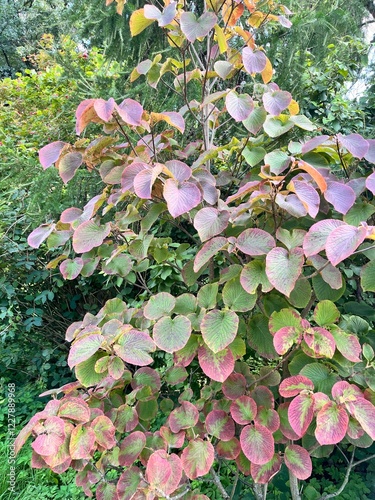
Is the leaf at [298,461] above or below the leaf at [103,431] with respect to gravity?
below

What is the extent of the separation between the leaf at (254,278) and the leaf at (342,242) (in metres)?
0.17

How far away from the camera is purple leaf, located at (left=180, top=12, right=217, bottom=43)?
0.83m

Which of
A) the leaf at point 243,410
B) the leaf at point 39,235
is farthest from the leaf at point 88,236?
the leaf at point 243,410

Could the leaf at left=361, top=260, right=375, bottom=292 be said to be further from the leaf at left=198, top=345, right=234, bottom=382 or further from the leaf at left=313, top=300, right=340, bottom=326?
the leaf at left=198, top=345, right=234, bottom=382

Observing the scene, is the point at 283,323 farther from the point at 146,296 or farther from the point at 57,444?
the point at 146,296

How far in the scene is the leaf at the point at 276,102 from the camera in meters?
0.87

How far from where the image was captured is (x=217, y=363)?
2.37ft

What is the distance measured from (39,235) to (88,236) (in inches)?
7.2

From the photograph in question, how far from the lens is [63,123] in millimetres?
2562

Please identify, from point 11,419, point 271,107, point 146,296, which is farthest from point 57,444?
point 11,419

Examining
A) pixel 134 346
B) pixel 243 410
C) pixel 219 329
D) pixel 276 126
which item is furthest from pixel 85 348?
pixel 276 126

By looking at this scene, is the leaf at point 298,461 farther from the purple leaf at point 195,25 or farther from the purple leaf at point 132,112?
the purple leaf at point 195,25

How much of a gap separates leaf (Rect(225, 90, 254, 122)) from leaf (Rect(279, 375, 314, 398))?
0.56 m

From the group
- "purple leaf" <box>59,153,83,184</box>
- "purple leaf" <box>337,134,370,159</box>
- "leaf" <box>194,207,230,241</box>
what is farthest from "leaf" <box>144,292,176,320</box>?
"purple leaf" <box>337,134,370,159</box>
